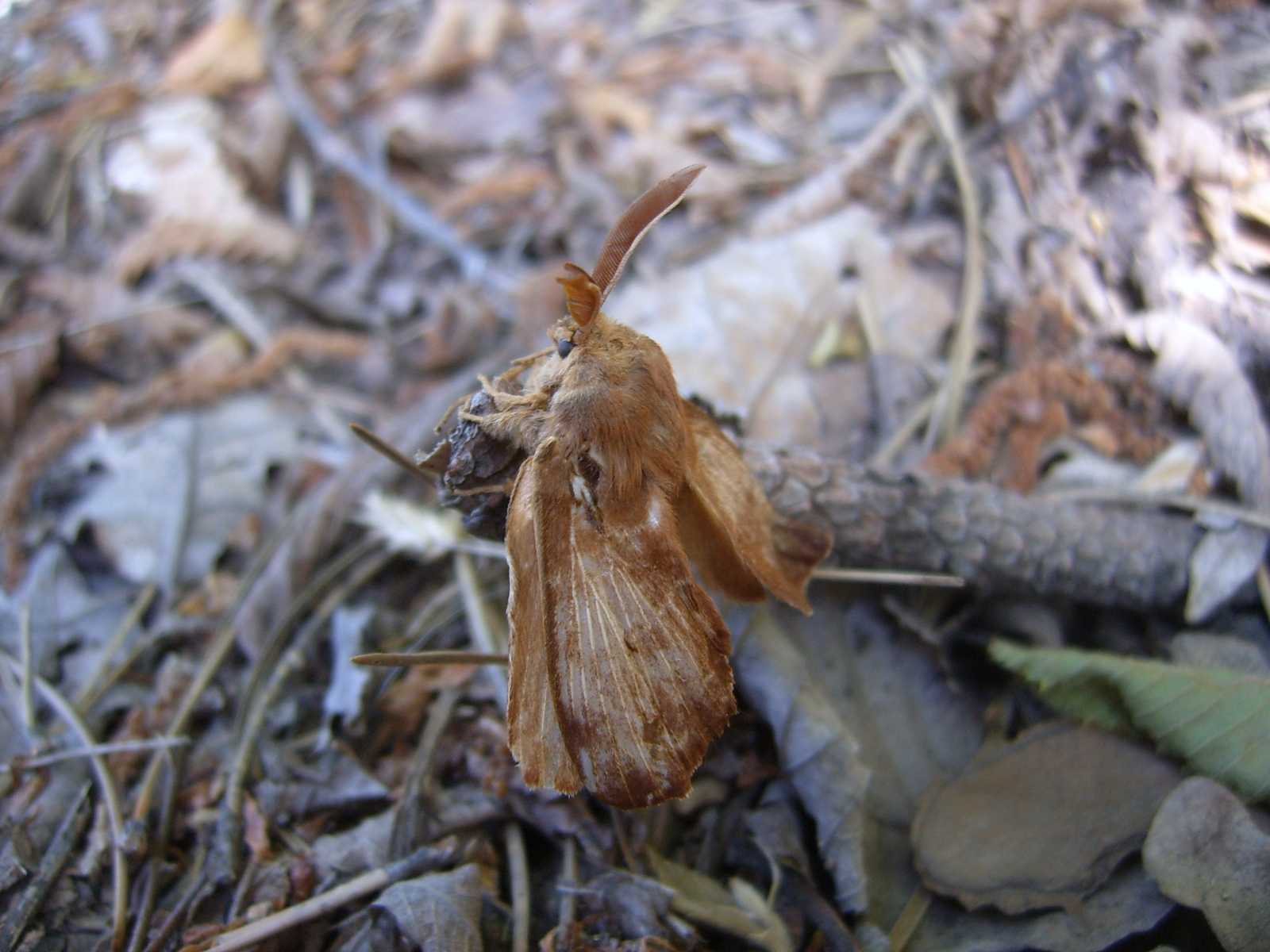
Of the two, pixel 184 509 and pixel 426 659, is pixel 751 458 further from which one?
pixel 184 509

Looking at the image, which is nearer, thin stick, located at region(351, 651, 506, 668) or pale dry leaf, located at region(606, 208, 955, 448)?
thin stick, located at region(351, 651, 506, 668)

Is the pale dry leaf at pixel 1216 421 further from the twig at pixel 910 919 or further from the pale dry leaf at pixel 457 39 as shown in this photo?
the pale dry leaf at pixel 457 39

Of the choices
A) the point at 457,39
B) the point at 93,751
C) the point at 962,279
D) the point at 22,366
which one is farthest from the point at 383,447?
the point at 457,39

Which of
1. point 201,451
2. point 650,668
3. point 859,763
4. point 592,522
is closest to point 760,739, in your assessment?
point 859,763

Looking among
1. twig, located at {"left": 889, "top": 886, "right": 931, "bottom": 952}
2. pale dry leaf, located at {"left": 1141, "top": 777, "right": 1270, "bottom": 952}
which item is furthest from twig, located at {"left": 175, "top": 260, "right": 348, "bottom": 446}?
pale dry leaf, located at {"left": 1141, "top": 777, "right": 1270, "bottom": 952}

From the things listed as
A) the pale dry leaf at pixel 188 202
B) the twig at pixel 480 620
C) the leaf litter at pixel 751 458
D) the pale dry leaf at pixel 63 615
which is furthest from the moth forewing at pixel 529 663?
the pale dry leaf at pixel 188 202

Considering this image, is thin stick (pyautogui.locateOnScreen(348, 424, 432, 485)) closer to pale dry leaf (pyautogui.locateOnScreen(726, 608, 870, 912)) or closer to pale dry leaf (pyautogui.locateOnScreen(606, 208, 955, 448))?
pale dry leaf (pyautogui.locateOnScreen(726, 608, 870, 912))

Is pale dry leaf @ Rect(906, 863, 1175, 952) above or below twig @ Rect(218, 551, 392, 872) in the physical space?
below
